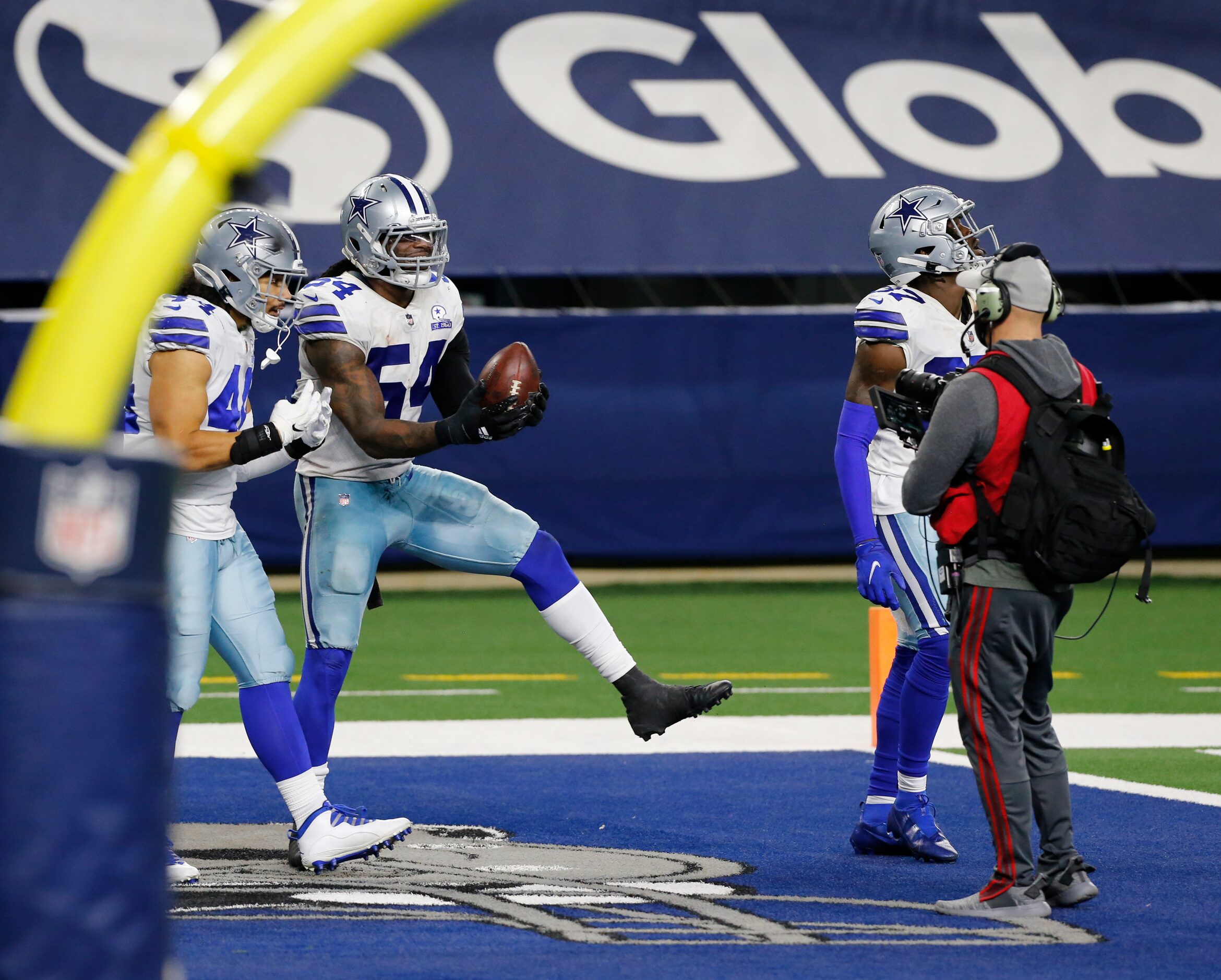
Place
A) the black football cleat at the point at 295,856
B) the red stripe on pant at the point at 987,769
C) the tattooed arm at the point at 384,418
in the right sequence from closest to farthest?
the red stripe on pant at the point at 987,769 < the black football cleat at the point at 295,856 < the tattooed arm at the point at 384,418

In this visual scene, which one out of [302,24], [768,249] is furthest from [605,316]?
[302,24]

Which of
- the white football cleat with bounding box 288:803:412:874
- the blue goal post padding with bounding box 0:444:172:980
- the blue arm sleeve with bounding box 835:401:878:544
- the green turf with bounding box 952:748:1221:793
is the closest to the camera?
the blue goal post padding with bounding box 0:444:172:980

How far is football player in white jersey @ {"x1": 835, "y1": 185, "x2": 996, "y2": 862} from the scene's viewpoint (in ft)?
17.8

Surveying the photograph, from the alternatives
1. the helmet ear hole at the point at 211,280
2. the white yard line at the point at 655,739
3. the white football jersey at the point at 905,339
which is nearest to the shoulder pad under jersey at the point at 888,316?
the white football jersey at the point at 905,339

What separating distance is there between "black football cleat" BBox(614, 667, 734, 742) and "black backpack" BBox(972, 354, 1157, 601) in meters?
1.23

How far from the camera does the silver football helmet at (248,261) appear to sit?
5.17 m

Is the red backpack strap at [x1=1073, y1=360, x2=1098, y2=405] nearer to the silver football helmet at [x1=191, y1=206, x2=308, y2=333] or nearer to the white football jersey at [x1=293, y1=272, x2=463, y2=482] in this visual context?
the white football jersey at [x1=293, y1=272, x2=463, y2=482]

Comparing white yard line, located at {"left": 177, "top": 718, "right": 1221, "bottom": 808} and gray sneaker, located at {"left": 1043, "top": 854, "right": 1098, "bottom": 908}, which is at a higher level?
white yard line, located at {"left": 177, "top": 718, "right": 1221, "bottom": 808}

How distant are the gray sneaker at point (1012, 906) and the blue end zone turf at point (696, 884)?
72 mm

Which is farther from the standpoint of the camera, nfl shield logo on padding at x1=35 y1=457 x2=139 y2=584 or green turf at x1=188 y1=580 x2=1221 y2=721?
green turf at x1=188 y1=580 x2=1221 y2=721

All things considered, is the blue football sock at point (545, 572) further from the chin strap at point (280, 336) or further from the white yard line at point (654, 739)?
the white yard line at point (654, 739)

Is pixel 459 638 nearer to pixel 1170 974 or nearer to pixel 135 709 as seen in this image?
pixel 1170 974

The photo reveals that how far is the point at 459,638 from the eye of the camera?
11.6 m

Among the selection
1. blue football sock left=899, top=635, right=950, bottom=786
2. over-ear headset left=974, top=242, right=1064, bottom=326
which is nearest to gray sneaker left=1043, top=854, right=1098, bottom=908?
blue football sock left=899, top=635, right=950, bottom=786
